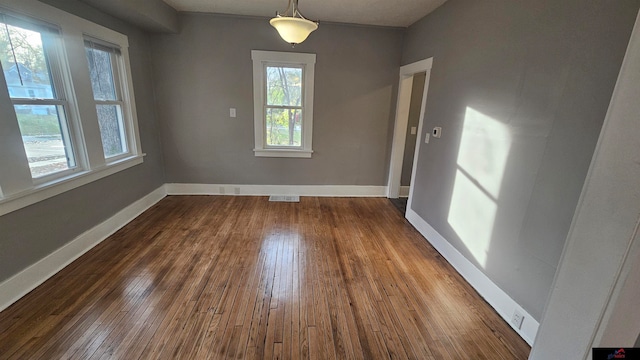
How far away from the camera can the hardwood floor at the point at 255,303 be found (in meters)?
1.67

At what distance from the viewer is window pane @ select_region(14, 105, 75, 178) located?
6.86 ft

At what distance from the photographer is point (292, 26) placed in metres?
2.01

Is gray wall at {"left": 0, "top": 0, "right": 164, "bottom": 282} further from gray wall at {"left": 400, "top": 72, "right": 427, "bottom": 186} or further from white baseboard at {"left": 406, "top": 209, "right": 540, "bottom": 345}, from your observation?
gray wall at {"left": 400, "top": 72, "right": 427, "bottom": 186}

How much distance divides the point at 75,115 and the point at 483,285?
3979mm

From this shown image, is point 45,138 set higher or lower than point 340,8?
lower

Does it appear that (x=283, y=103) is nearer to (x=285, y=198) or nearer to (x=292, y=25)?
(x=285, y=198)

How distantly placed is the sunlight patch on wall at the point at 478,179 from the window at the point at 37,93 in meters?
3.65

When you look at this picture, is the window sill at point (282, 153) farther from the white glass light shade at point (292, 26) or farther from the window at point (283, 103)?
the white glass light shade at point (292, 26)

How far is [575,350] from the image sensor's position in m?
1.00

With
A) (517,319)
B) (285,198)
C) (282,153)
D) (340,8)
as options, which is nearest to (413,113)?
(340,8)

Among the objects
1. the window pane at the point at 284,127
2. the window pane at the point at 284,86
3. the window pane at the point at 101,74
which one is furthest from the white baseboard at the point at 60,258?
the window pane at the point at 284,86

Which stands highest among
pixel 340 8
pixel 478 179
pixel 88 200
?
pixel 340 8

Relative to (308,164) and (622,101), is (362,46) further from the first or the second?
(622,101)

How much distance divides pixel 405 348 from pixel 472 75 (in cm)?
232
